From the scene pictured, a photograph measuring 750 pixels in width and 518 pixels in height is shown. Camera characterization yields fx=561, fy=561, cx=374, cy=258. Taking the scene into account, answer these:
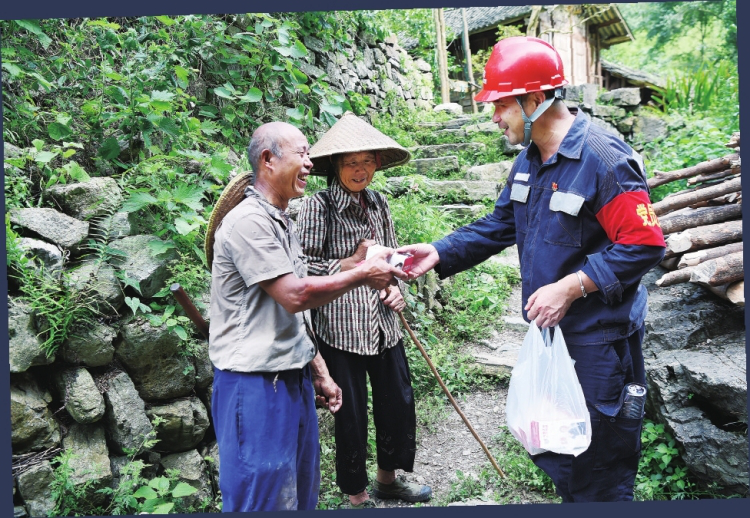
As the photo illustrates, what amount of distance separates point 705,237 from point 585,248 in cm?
212

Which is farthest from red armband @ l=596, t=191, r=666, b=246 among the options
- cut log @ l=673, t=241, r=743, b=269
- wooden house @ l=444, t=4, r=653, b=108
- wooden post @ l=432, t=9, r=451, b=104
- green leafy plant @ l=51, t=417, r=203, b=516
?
wooden house @ l=444, t=4, r=653, b=108

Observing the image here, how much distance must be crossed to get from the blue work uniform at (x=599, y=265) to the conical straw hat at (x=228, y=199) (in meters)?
1.29

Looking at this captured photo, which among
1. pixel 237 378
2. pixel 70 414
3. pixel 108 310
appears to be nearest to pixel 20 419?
pixel 70 414

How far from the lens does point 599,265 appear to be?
2.28 m

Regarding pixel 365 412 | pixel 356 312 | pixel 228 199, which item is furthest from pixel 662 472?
pixel 228 199

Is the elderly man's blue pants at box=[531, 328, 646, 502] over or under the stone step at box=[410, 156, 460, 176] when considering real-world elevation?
under

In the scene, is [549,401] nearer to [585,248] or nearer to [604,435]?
[604,435]

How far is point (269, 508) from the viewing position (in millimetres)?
2240

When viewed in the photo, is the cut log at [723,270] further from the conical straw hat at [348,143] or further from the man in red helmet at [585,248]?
the conical straw hat at [348,143]

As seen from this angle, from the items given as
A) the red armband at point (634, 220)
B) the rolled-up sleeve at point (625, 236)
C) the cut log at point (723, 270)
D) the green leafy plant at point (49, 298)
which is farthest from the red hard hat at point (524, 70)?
the green leafy plant at point (49, 298)

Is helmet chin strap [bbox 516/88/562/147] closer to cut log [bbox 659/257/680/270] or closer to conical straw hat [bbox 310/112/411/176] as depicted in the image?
conical straw hat [bbox 310/112/411/176]

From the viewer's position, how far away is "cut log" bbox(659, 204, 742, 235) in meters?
4.26

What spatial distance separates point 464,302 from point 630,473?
3622 millimetres

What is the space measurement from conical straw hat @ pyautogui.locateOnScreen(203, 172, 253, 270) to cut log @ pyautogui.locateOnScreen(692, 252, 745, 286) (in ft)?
9.29
